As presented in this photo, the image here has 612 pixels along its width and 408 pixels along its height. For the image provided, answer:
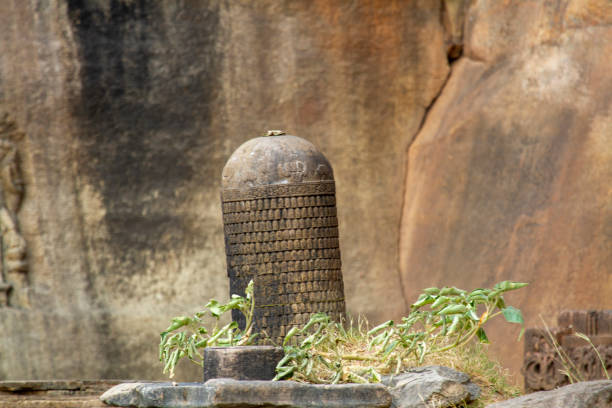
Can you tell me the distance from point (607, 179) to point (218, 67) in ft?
9.91

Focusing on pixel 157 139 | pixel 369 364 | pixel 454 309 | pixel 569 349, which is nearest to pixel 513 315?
pixel 454 309

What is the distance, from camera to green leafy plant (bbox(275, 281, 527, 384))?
145 inches

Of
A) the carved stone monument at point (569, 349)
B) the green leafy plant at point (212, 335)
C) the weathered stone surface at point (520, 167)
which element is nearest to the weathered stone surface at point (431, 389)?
the green leafy plant at point (212, 335)

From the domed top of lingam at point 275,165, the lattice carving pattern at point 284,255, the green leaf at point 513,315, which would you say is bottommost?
the green leaf at point 513,315

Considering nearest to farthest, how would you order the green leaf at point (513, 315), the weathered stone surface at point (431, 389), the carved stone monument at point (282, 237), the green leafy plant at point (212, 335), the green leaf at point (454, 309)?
the weathered stone surface at point (431, 389)
the green leaf at point (513, 315)
the green leaf at point (454, 309)
the green leafy plant at point (212, 335)
the carved stone monument at point (282, 237)

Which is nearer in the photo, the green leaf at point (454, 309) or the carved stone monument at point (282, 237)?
the green leaf at point (454, 309)

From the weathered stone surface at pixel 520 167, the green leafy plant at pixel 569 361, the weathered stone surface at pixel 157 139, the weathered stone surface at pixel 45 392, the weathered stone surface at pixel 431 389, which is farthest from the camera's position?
the weathered stone surface at pixel 157 139

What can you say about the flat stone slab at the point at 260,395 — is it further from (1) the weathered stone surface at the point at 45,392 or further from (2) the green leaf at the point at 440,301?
(1) the weathered stone surface at the point at 45,392

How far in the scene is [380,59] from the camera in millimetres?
7559

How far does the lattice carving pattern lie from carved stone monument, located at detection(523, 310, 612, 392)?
4.20 feet

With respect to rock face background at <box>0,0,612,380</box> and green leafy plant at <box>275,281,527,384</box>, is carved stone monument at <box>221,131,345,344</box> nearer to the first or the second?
green leafy plant at <box>275,281,527,384</box>

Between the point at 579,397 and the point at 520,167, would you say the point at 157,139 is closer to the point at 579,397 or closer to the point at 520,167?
the point at 520,167

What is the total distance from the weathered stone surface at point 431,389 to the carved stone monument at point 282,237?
84 centimetres

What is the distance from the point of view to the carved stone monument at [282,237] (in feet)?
14.3
